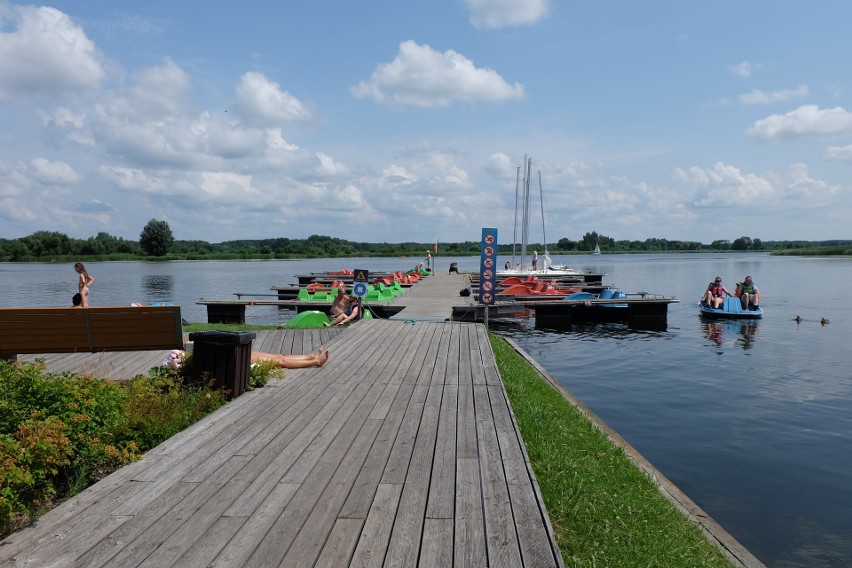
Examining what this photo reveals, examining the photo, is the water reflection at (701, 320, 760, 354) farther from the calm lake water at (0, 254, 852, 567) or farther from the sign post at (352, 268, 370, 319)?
the sign post at (352, 268, 370, 319)

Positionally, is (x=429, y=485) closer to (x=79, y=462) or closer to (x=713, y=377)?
(x=79, y=462)

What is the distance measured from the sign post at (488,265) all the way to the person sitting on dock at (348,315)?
344 centimetres

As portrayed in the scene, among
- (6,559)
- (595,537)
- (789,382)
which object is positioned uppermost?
(6,559)

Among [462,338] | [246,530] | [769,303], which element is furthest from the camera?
→ [769,303]

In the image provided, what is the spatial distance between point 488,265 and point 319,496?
42.5 ft

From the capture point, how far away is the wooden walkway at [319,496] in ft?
9.85

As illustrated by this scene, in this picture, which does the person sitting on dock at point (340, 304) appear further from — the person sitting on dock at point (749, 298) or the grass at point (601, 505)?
the person sitting on dock at point (749, 298)

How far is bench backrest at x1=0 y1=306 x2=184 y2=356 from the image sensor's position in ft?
23.6

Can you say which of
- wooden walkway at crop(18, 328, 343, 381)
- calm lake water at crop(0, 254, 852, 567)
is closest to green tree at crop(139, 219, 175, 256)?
calm lake water at crop(0, 254, 852, 567)

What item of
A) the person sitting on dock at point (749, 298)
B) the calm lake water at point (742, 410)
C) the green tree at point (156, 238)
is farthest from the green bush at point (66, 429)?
the green tree at point (156, 238)

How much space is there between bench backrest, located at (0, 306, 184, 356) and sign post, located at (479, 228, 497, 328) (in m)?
9.80

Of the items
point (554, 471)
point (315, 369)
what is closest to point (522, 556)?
point (554, 471)

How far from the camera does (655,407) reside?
1140cm

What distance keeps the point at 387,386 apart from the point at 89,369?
394cm
